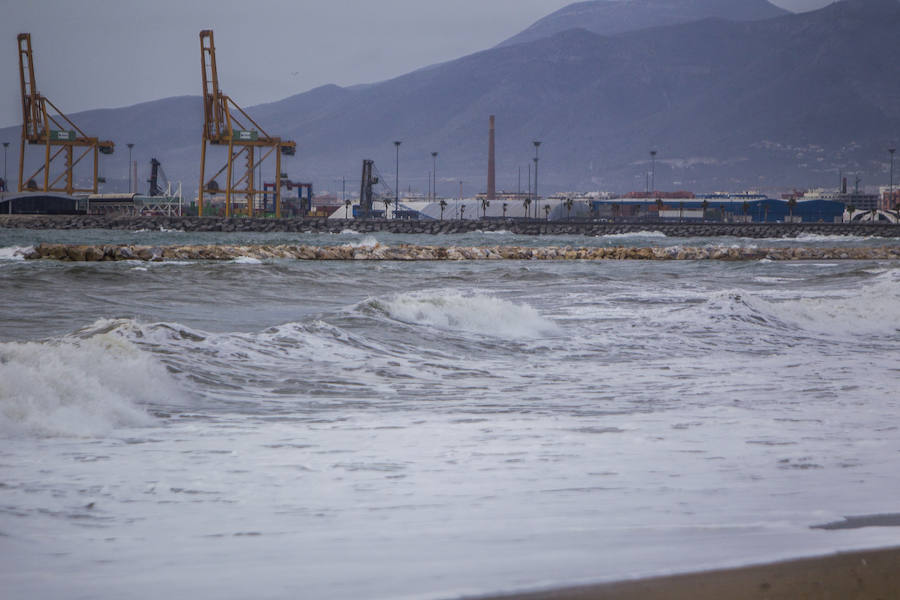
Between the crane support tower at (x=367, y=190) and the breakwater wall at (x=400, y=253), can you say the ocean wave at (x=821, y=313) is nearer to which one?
the breakwater wall at (x=400, y=253)

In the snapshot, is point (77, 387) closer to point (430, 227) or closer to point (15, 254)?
point (15, 254)

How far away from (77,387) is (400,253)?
24823 millimetres

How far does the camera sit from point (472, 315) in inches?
378

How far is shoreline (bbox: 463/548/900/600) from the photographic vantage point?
219 centimetres

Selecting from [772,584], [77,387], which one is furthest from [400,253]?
[772,584]

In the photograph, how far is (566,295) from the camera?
14445mm

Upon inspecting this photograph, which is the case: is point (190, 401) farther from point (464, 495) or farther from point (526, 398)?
point (464, 495)

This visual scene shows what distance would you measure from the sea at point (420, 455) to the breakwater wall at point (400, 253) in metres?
15.0

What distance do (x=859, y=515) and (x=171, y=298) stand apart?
424 inches

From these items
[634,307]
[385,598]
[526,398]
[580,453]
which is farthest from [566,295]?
[385,598]

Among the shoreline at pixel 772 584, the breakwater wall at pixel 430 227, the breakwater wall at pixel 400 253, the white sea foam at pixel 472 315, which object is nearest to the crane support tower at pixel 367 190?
the breakwater wall at pixel 430 227

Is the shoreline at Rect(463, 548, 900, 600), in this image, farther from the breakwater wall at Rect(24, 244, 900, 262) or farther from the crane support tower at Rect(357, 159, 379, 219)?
the crane support tower at Rect(357, 159, 379, 219)

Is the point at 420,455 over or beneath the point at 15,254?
over

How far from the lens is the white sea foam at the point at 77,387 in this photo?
Result: 14.0ft
